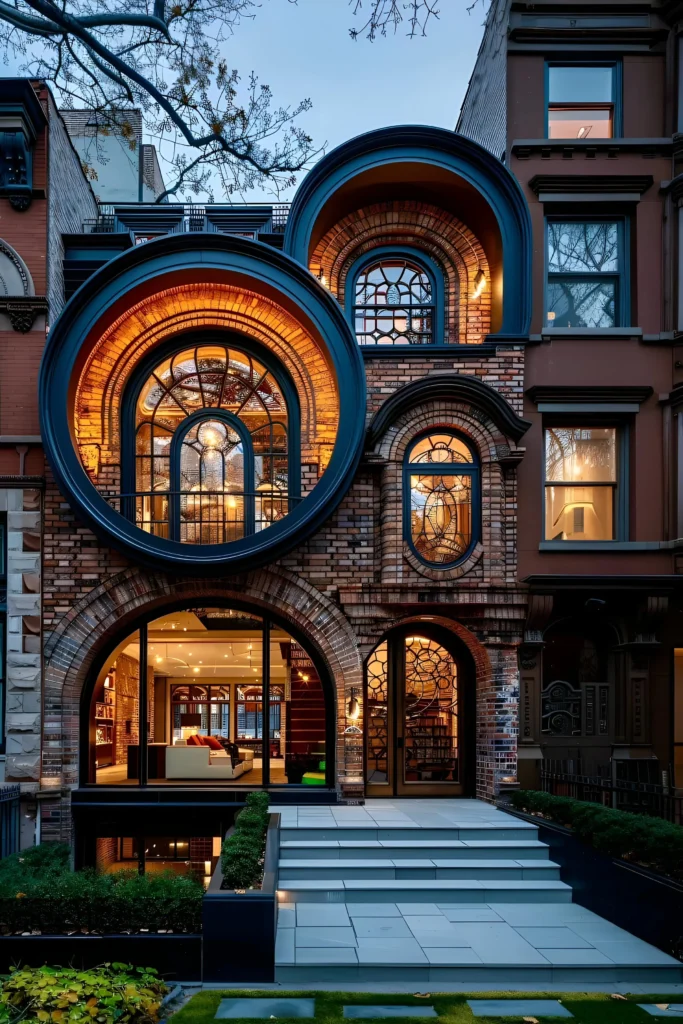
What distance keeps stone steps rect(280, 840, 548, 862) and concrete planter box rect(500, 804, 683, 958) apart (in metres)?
0.39

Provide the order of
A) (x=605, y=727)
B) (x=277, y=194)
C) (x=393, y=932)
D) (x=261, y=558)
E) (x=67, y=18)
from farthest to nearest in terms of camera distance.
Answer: (x=277, y=194), (x=605, y=727), (x=261, y=558), (x=67, y=18), (x=393, y=932)

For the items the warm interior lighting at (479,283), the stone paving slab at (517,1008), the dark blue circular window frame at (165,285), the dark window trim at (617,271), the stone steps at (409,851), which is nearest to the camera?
the stone paving slab at (517,1008)

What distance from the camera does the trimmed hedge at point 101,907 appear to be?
23.7ft

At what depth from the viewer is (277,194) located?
1430cm

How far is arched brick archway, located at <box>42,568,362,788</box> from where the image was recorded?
11.8m

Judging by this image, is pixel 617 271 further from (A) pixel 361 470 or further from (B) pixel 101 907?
(B) pixel 101 907

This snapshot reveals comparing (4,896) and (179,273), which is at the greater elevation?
(179,273)

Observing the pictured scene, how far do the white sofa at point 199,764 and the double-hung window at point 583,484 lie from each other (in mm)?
6038

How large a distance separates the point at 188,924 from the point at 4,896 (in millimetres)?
1787

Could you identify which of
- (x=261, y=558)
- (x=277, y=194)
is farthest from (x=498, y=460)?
(x=277, y=194)

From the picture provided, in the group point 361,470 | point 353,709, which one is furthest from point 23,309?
point 353,709

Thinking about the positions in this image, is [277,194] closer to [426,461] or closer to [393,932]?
[426,461]

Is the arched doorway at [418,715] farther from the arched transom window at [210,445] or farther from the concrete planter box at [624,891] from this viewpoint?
the concrete planter box at [624,891]

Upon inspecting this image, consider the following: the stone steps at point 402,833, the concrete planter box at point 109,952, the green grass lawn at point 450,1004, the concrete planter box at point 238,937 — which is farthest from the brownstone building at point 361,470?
the green grass lawn at point 450,1004
